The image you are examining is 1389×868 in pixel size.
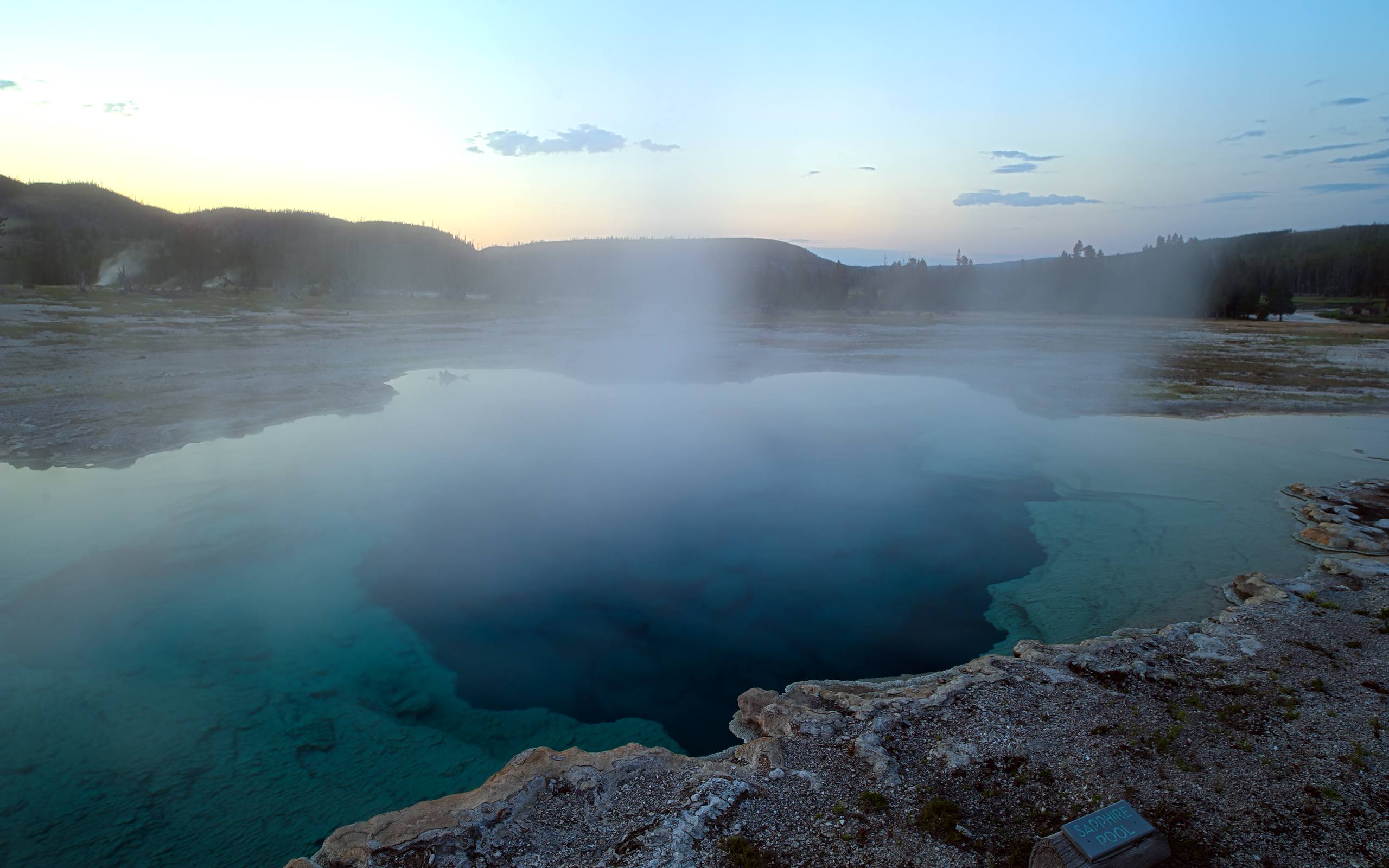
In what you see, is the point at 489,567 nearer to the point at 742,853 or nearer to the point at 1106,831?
the point at 742,853

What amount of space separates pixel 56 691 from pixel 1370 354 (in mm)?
30945

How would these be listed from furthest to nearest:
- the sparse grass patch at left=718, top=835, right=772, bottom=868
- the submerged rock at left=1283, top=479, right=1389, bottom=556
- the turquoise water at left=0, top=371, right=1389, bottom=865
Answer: the submerged rock at left=1283, top=479, right=1389, bottom=556 → the turquoise water at left=0, top=371, right=1389, bottom=865 → the sparse grass patch at left=718, top=835, right=772, bottom=868

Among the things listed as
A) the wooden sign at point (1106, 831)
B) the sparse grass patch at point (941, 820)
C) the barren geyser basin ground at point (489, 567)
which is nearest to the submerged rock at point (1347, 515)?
the barren geyser basin ground at point (489, 567)

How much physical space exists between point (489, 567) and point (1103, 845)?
5.09 metres

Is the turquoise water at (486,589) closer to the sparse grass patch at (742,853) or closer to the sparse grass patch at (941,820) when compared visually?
the sparse grass patch at (742,853)

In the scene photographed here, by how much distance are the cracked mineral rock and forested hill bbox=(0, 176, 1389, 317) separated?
121 feet

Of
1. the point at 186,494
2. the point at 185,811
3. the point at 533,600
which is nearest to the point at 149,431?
the point at 186,494

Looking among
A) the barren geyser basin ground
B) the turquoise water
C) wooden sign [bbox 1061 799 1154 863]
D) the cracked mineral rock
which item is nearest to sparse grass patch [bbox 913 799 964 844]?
the cracked mineral rock

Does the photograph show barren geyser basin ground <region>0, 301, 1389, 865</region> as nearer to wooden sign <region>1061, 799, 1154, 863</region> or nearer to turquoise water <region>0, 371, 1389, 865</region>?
turquoise water <region>0, 371, 1389, 865</region>

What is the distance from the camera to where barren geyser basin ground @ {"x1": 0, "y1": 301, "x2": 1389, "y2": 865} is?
4.05 metres

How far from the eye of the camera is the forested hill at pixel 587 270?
42.9 m

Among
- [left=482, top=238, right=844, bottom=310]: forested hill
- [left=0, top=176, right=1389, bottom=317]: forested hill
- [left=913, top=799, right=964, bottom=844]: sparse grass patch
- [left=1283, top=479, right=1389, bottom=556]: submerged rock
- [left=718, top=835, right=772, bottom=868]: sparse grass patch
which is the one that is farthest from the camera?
[left=482, top=238, right=844, bottom=310]: forested hill

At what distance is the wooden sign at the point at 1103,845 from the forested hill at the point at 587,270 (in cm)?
3855

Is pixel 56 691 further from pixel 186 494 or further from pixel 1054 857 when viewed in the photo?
pixel 1054 857
